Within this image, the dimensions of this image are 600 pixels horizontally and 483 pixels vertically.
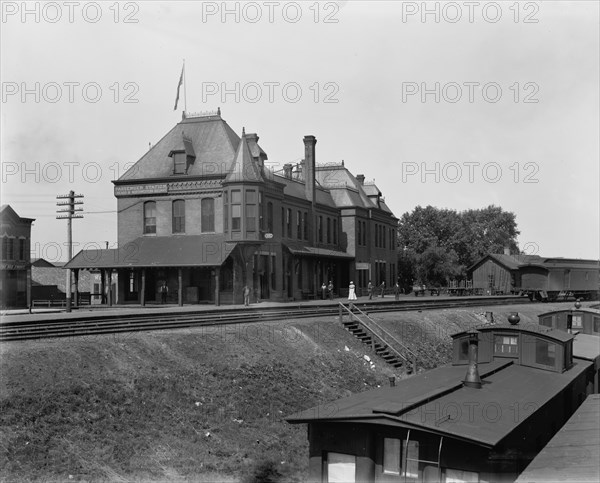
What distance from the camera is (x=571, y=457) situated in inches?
523

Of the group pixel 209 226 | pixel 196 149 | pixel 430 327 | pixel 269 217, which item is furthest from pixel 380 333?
pixel 196 149

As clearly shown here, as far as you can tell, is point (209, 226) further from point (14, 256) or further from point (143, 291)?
point (14, 256)

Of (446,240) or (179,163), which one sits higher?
(179,163)

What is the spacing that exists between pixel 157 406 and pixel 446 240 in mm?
86955

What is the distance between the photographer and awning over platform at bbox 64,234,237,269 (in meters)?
41.8

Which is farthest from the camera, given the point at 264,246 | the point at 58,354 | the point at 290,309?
the point at 264,246

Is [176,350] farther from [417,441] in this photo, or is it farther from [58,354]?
[417,441]

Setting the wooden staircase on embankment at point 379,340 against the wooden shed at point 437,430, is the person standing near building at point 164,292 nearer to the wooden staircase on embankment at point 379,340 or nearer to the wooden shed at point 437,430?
the wooden staircase on embankment at point 379,340

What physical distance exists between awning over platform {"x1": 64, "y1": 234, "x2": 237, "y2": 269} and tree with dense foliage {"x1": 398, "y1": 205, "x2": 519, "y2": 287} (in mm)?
47655

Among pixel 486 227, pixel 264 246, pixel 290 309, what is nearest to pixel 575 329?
pixel 290 309

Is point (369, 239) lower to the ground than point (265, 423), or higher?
higher

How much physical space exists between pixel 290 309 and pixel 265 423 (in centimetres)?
1536

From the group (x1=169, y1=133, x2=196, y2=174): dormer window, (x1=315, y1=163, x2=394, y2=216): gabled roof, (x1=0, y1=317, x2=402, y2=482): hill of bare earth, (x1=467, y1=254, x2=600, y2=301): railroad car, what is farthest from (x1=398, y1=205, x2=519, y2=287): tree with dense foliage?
(x1=0, y1=317, x2=402, y2=482): hill of bare earth

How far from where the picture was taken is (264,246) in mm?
45750
